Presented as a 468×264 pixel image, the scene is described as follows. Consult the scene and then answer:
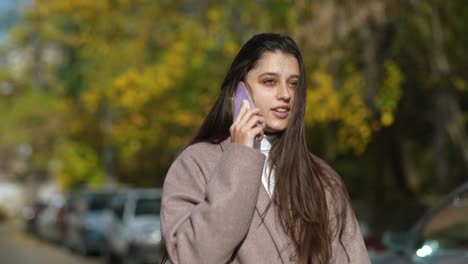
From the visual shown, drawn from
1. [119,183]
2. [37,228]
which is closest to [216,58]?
[37,228]

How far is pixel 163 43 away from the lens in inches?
835

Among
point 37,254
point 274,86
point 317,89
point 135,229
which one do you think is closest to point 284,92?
point 274,86

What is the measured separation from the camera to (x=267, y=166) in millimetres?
2896

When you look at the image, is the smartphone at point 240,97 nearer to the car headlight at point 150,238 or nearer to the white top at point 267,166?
the white top at point 267,166

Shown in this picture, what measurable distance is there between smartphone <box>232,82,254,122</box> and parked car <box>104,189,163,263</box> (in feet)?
48.9

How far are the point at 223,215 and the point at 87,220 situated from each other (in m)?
22.8

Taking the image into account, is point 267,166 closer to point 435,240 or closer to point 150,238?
point 435,240

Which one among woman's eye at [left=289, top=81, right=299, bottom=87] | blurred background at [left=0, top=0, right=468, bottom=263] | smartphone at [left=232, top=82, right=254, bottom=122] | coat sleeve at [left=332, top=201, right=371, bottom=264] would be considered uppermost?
woman's eye at [left=289, top=81, right=299, bottom=87]

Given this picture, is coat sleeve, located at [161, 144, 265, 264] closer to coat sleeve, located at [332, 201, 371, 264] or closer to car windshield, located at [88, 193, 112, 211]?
coat sleeve, located at [332, 201, 371, 264]

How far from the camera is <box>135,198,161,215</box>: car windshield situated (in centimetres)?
1945

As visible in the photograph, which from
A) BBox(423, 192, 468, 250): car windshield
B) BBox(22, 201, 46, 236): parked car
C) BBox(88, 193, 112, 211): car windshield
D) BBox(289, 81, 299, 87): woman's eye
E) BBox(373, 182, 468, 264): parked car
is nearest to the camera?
BBox(289, 81, 299, 87): woman's eye

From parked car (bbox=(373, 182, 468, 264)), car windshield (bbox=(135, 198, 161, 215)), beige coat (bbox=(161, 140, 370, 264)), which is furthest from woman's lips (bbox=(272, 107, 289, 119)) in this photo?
car windshield (bbox=(135, 198, 161, 215))

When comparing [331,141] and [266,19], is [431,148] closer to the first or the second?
[331,141]

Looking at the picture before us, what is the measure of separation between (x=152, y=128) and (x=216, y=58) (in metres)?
5.62
